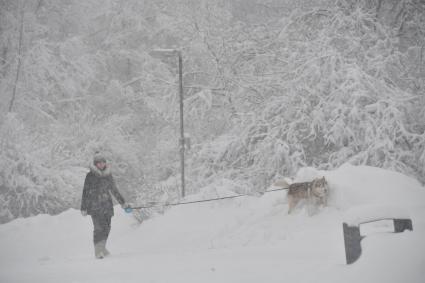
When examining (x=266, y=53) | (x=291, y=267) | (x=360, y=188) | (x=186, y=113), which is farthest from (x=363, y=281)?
(x=186, y=113)

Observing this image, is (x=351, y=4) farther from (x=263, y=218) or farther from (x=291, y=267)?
(x=291, y=267)

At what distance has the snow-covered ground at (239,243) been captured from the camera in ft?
10.4

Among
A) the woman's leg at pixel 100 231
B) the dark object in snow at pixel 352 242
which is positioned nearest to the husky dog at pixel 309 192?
the woman's leg at pixel 100 231

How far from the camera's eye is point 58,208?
16.5 meters

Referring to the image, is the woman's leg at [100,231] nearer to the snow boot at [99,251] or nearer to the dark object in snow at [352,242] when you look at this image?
the snow boot at [99,251]

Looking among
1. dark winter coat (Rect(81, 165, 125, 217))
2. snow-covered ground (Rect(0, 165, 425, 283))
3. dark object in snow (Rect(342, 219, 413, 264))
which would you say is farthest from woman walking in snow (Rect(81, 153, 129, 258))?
dark object in snow (Rect(342, 219, 413, 264))

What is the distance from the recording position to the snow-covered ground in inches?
125

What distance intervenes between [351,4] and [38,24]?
12412mm

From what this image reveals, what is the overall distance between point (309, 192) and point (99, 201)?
322 centimetres

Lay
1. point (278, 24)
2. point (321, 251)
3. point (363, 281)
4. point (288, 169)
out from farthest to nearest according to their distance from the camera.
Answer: point (278, 24) < point (288, 169) < point (321, 251) < point (363, 281)

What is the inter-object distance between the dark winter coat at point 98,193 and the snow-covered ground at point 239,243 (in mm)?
714

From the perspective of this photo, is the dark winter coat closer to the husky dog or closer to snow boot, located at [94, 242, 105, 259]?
snow boot, located at [94, 242, 105, 259]

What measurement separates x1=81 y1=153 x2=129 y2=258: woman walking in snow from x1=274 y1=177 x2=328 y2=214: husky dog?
264cm

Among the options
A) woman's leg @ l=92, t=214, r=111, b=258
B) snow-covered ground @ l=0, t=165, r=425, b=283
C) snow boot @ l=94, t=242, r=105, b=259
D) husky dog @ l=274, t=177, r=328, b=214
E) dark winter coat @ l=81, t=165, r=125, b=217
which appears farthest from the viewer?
husky dog @ l=274, t=177, r=328, b=214
